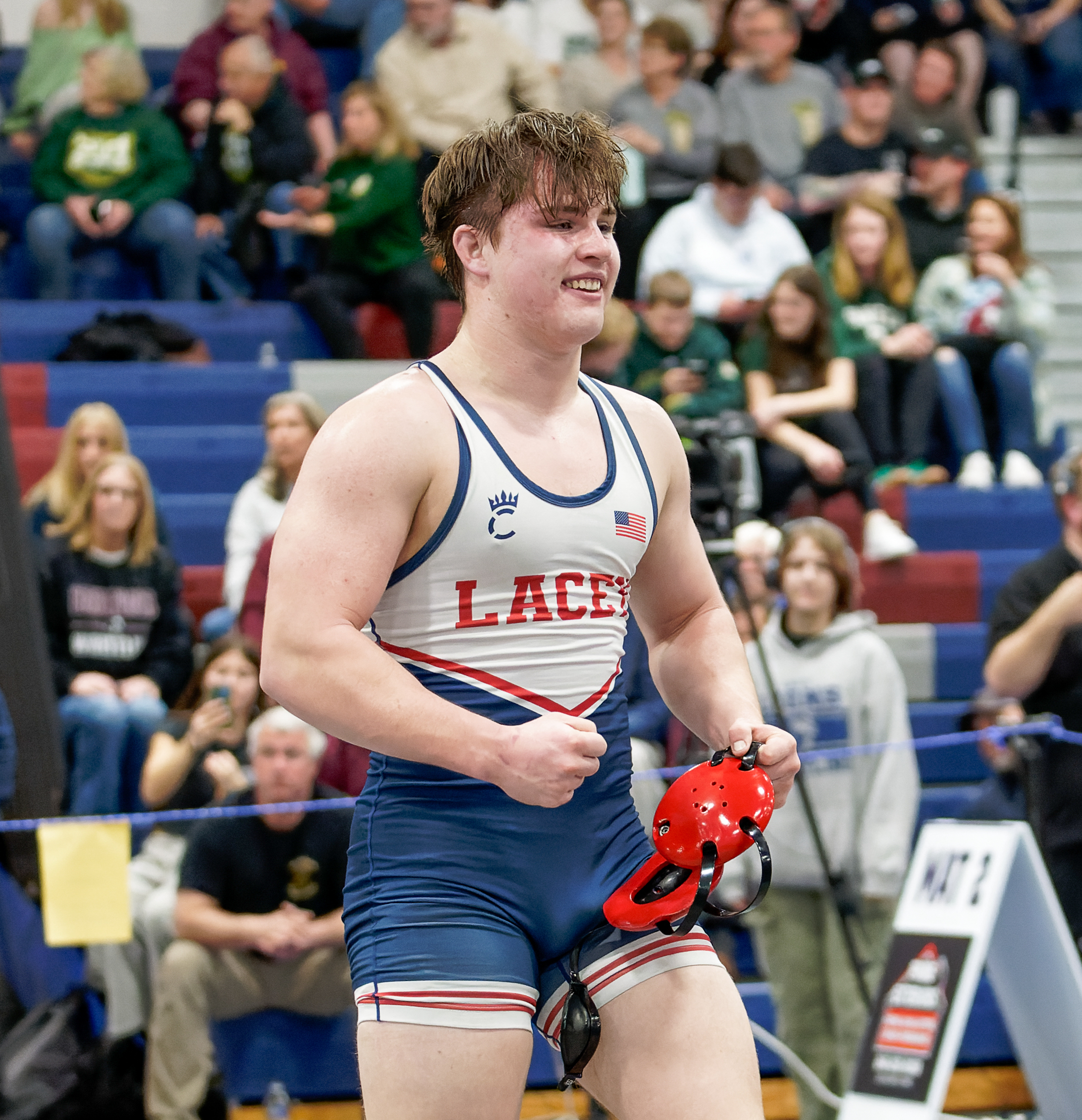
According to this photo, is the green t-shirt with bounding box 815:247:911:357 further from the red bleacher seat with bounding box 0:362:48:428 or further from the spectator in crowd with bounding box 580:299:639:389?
the red bleacher seat with bounding box 0:362:48:428

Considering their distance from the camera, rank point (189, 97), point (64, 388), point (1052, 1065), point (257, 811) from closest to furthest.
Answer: point (1052, 1065)
point (257, 811)
point (64, 388)
point (189, 97)

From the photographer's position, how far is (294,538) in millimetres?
2209

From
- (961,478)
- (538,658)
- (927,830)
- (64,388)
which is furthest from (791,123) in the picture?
(538,658)

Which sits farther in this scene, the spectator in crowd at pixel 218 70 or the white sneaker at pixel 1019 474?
the spectator in crowd at pixel 218 70

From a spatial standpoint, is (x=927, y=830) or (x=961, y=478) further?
(x=961, y=478)

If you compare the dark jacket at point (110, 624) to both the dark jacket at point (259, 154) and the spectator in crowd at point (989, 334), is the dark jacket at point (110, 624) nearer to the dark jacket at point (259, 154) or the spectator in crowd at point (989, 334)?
the dark jacket at point (259, 154)

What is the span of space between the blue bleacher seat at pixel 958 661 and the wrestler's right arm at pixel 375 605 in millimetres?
4540

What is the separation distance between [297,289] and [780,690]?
341 cm

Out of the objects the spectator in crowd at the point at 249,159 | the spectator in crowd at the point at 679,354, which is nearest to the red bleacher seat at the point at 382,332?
the spectator in crowd at the point at 249,159

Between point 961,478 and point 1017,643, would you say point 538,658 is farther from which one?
point 961,478

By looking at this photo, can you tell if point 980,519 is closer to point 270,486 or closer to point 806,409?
point 806,409

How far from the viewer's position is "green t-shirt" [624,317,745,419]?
6414 millimetres

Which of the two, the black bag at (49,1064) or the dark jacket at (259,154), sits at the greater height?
the dark jacket at (259,154)

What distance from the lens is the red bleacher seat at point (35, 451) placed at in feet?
22.1
